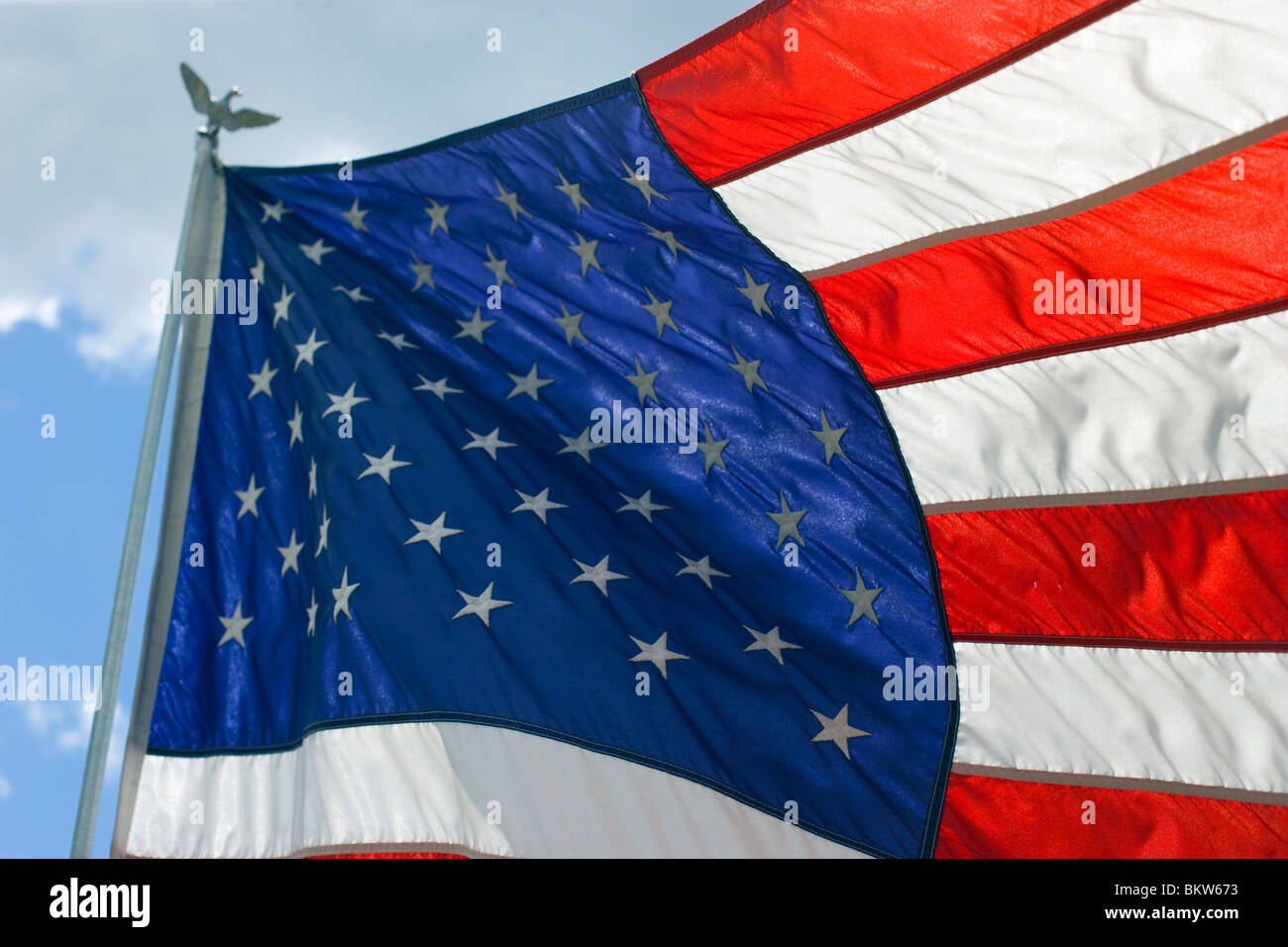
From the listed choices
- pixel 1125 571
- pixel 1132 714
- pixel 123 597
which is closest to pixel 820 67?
pixel 1125 571

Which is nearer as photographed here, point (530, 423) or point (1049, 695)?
point (1049, 695)

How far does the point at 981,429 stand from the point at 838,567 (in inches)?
33.4

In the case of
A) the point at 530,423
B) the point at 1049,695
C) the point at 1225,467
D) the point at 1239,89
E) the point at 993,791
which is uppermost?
the point at 1239,89

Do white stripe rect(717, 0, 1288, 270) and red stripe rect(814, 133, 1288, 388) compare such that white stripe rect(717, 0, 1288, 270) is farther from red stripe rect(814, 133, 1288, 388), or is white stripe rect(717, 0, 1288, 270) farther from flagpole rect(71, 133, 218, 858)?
flagpole rect(71, 133, 218, 858)

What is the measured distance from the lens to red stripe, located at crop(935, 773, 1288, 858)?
4.18 m

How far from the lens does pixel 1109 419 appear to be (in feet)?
14.6

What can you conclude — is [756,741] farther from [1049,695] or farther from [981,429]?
[981,429]

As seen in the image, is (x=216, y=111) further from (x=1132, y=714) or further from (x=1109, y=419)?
(x=1132, y=714)

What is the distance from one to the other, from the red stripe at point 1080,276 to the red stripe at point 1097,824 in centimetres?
179

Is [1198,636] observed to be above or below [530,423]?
below

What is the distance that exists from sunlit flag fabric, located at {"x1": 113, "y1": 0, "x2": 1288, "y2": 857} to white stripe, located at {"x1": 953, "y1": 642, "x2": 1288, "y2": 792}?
0.6 inches

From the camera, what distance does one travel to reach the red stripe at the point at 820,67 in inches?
182

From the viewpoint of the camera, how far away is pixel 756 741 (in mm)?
4633
